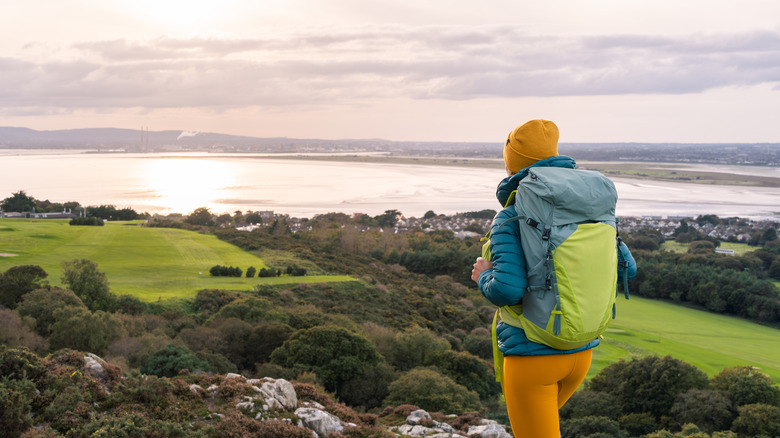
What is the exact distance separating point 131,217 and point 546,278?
186 ft

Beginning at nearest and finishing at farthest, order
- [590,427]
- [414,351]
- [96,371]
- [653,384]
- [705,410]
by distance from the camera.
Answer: [96,371] < [590,427] < [705,410] < [653,384] < [414,351]

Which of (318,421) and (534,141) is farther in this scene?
(318,421)

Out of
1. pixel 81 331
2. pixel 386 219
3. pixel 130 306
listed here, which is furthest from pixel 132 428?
pixel 386 219

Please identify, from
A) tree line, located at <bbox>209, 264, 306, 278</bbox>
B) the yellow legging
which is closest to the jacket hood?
the yellow legging

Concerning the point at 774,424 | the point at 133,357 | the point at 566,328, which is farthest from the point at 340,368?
the point at 566,328

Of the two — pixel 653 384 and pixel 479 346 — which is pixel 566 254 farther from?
pixel 479 346

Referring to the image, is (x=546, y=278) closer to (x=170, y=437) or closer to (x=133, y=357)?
(x=170, y=437)

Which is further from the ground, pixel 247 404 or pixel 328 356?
pixel 247 404

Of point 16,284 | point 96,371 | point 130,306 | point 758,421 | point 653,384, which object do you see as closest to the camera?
point 96,371

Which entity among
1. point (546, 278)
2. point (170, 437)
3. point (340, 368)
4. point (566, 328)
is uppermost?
point (546, 278)

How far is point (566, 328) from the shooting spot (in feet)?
6.61

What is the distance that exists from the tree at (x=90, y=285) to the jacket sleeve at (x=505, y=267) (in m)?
17.2

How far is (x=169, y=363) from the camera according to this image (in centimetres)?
937

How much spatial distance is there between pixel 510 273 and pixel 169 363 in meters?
8.73
